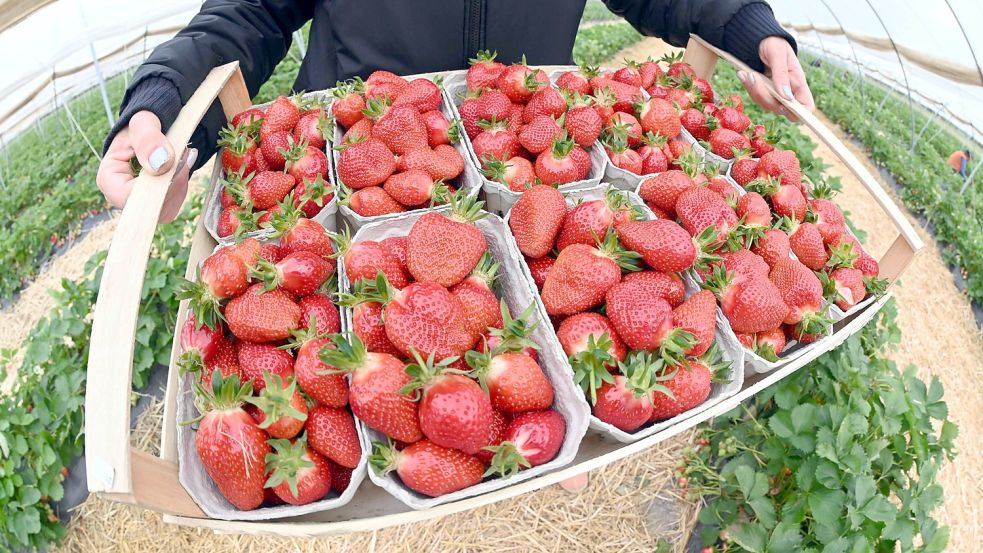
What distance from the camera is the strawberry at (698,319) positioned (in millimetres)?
1111

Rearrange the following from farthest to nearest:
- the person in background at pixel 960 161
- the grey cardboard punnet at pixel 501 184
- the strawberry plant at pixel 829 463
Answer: the person in background at pixel 960 161 → the strawberry plant at pixel 829 463 → the grey cardboard punnet at pixel 501 184

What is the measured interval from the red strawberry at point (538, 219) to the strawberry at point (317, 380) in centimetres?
50

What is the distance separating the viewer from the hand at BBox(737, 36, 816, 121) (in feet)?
5.70

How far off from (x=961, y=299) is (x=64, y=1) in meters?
5.52

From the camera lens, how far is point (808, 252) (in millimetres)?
1400

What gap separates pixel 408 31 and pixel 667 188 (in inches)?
40.1

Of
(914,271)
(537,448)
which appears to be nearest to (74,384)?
(537,448)

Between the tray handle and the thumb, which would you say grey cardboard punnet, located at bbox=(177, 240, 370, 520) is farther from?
the tray handle

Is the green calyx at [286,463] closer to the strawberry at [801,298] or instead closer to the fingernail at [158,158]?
the fingernail at [158,158]

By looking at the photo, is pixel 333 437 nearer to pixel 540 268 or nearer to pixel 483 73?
pixel 540 268

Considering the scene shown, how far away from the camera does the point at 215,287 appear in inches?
42.7

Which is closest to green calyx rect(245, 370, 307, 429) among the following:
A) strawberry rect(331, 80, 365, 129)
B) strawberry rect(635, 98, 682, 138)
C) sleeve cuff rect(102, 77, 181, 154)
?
sleeve cuff rect(102, 77, 181, 154)

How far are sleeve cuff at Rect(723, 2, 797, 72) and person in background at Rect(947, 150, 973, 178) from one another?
325cm

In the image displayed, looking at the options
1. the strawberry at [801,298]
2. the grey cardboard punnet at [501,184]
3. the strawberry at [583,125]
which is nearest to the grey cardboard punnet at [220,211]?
the grey cardboard punnet at [501,184]
